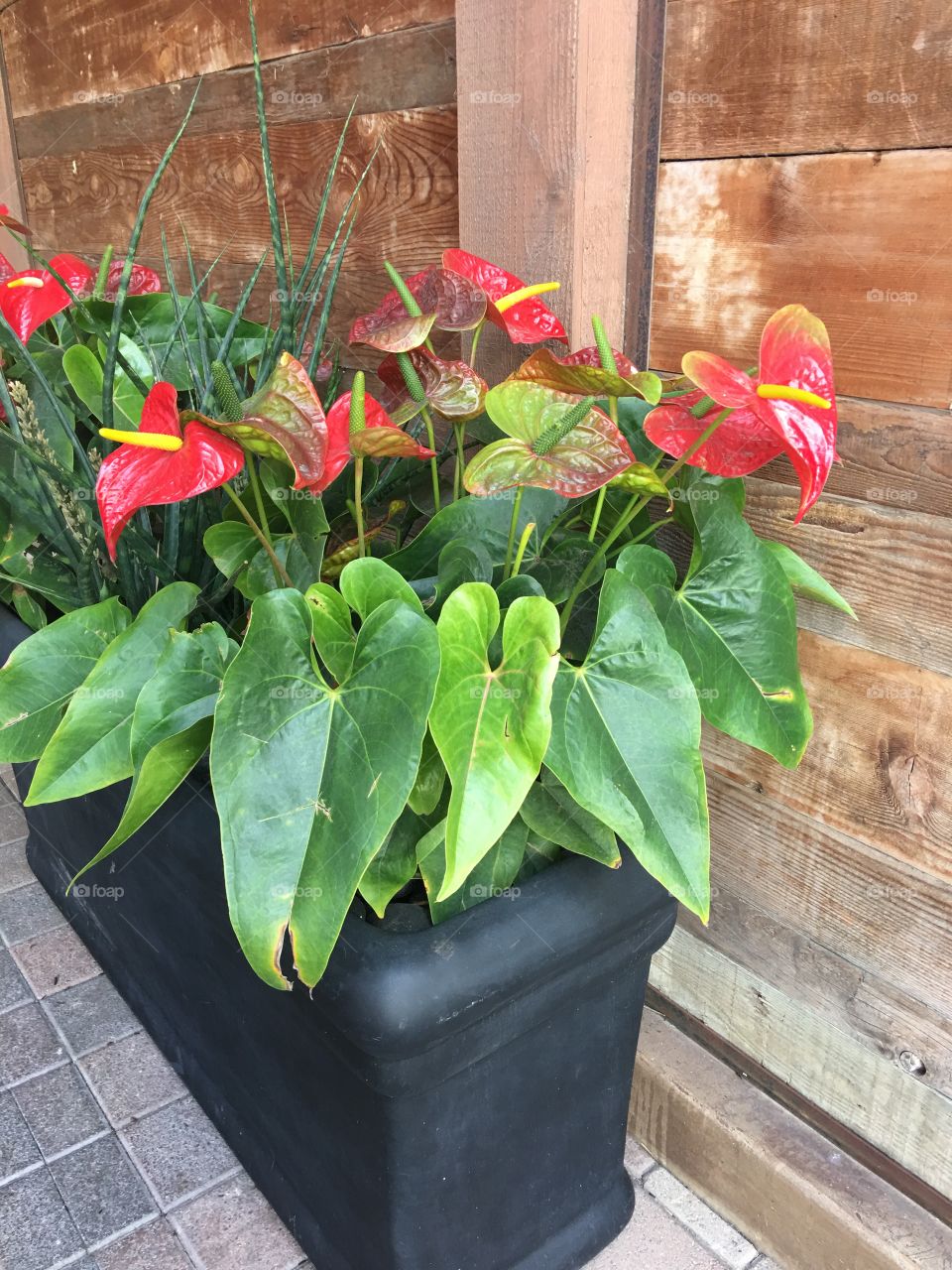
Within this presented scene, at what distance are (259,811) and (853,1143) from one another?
2.60 feet

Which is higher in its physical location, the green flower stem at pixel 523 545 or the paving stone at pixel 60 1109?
the green flower stem at pixel 523 545

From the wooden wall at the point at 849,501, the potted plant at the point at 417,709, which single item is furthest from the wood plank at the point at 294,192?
the wooden wall at the point at 849,501

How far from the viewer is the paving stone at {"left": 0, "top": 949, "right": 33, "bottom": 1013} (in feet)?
4.64

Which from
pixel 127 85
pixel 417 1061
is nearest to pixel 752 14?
pixel 417 1061

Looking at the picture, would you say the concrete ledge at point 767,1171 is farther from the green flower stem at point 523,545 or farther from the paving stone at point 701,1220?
the green flower stem at point 523,545

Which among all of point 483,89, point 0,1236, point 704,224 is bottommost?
point 0,1236

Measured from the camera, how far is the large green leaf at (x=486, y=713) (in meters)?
0.66

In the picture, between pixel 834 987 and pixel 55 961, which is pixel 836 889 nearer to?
pixel 834 987

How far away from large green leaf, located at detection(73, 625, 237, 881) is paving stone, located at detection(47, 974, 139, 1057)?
0.68 metres

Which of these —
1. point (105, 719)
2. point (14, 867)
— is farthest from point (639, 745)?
point (14, 867)

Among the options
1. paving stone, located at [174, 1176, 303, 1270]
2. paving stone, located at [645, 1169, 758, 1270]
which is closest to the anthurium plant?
paving stone, located at [174, 1176, 303, 1270]

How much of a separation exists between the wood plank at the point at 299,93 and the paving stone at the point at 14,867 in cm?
126

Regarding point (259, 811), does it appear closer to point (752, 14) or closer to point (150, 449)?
point (150, 449)

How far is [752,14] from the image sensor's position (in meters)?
0.87
